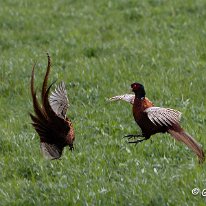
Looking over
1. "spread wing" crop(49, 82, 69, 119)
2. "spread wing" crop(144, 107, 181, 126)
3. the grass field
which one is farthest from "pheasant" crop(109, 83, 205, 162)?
the grass field

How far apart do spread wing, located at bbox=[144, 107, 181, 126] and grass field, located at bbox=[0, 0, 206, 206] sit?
5.06ft

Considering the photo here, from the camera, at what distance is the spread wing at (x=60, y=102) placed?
4.91m

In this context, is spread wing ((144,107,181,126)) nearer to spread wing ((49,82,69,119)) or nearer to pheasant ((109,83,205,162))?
pheasant ((109,83,205,162))

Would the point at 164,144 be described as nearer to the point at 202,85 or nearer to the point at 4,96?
the point at 202,85

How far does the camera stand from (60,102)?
4980mm

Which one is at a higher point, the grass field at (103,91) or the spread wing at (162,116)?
the spread wing at (162,116)

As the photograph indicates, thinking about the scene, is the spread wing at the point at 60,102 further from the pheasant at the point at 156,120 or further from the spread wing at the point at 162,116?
the spread wing at the point at 162,116

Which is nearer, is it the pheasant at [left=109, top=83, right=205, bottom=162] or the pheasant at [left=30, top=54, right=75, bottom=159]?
the pheasant at [left=109, top=83, right=205, bottom=162]

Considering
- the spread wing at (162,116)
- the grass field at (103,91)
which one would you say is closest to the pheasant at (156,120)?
the spread wing at (162,116)

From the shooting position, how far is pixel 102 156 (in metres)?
7.26

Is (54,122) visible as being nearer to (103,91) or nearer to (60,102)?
(60,102)

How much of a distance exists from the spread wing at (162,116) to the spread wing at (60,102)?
738 millimetres

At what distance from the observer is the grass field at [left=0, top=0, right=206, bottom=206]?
636 cm

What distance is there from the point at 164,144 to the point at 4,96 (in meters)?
3.38
